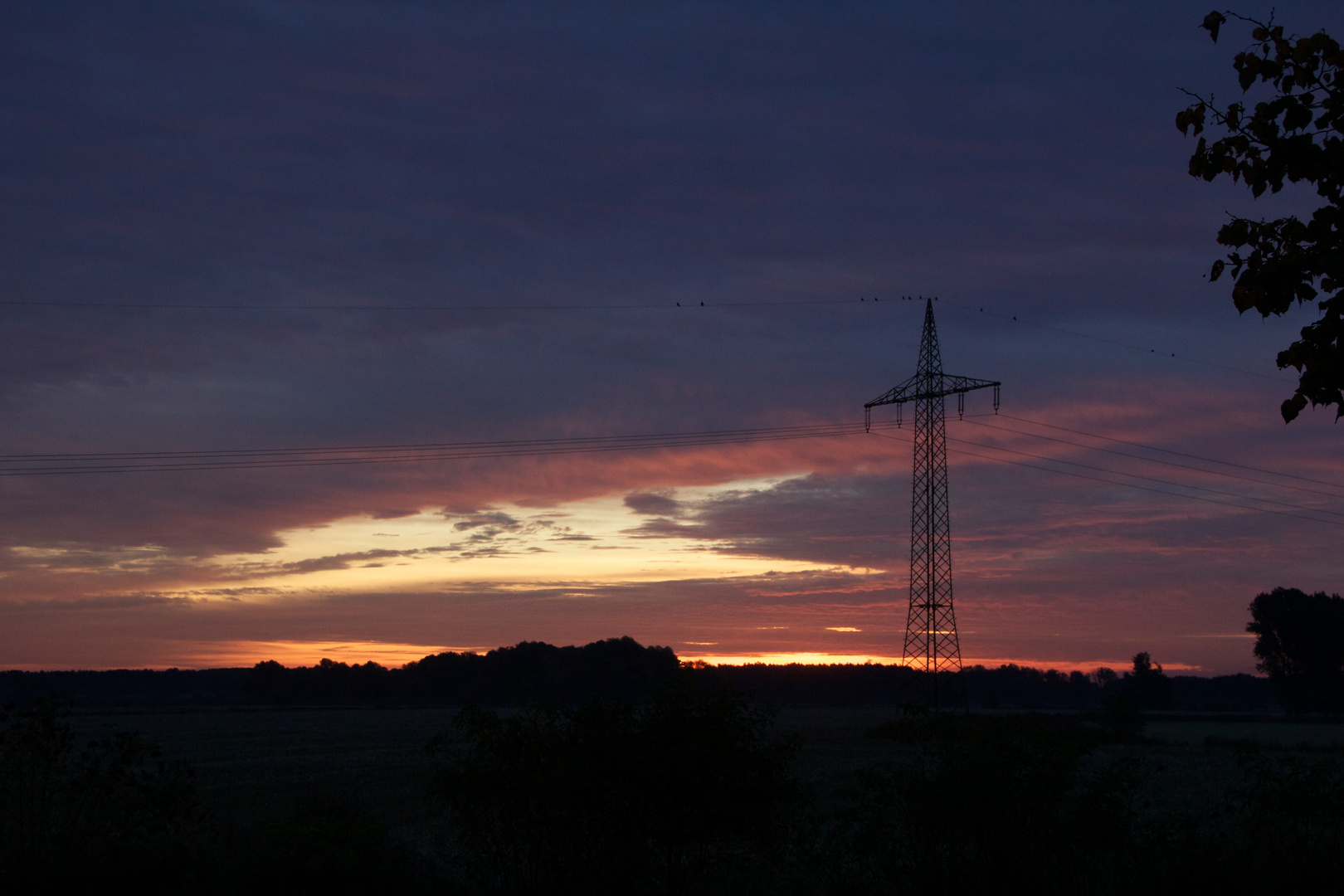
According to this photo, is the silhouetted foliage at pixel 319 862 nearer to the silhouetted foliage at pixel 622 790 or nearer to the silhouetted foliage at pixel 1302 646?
the silhouetted foliage at pixel 622 790

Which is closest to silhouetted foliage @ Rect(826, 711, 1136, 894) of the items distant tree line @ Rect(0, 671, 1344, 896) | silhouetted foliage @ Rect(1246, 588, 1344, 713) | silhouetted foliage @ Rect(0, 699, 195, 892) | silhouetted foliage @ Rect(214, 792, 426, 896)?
distant tree line @ Rect(0, 671, 1344, 896)

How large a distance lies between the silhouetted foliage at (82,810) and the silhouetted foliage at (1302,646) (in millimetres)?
143349

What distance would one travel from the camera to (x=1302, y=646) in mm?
128125

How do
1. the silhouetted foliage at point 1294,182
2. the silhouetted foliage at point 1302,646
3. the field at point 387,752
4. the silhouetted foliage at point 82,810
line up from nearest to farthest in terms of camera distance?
the silhouetted foliage at point 1294,182 < the silhouetted foliage at point 82,810 < the field at point 387,752 < the silhouetted foliage at point 1302,646

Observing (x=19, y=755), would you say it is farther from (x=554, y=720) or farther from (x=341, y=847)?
(x=554, y=720)

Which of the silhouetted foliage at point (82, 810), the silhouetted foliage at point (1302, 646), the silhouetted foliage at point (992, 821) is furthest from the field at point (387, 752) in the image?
the silhouetted foliage at point (1302, 646)

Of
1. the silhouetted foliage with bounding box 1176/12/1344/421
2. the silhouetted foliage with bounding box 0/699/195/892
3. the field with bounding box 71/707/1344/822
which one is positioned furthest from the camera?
the field with bounding box 71/707/1344/822

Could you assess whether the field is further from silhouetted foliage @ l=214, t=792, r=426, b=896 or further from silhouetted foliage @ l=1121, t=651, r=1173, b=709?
silhouetted foliage @ l=1121, t=651, r=1173, b=709

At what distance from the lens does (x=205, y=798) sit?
32.5m

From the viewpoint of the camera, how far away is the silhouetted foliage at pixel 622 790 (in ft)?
42.0

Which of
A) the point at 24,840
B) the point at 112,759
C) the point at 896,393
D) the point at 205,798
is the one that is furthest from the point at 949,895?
the point at 896,393

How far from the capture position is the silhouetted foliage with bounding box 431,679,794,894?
42.0ft

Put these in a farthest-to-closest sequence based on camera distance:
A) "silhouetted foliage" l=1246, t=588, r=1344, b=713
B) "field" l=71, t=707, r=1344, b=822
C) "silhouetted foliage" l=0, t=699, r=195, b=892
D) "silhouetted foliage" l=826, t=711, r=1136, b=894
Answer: "silhouetted foliage" l=1246, t=588, r=1344, b=713
"field" l=71, t=707, r=1344, b=822
"silhouetted foliage" l=826, t=711, r=1136, b=894
"silhouetted foliage" l=0, t=699, r=195, b=892

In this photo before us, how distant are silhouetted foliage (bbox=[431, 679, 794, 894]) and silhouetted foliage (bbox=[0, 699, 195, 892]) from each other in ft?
12.3
